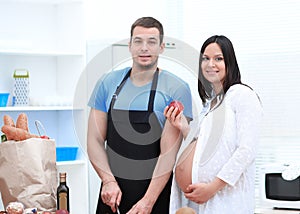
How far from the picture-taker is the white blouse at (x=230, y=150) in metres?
2.52

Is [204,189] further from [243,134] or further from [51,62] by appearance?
[51,62]

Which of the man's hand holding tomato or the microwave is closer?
the man's hand holding tomato

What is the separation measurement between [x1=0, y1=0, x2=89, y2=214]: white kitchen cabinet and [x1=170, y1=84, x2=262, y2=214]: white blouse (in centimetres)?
131

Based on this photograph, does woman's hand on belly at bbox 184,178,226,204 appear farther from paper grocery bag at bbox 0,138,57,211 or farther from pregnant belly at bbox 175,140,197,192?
paper grocery bag at bbox 0,138,57,211

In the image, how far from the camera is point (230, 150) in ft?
8.41

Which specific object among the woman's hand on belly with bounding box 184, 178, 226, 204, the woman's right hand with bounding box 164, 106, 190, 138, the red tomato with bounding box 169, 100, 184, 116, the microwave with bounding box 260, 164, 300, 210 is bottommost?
the microwave with bounding box 260, 164, 300, 210

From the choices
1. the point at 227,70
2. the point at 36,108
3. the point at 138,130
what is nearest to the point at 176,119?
the point at 138,130

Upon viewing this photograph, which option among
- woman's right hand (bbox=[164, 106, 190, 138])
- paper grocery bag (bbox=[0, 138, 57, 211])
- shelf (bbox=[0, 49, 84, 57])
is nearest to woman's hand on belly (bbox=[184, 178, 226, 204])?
woman's right hand (bbox=[164, 106, 190, 138])

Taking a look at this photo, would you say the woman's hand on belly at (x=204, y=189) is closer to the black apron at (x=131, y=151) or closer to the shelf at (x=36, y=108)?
the black apron at (x=131, y=151)

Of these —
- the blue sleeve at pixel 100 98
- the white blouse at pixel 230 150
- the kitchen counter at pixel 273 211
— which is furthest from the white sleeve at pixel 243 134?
the kitchen counter at pixel 273 211

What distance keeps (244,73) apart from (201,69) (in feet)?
4.31

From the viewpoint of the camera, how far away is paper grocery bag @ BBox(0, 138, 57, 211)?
2393mm

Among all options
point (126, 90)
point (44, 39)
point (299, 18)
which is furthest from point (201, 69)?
point (44, 39)

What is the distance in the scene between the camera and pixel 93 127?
2.44 m
